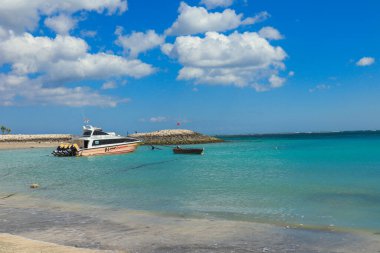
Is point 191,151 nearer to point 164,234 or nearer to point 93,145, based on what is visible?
point 93,145

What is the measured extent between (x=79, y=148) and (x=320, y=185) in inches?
1482

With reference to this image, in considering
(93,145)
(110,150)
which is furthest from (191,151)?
(93,145)

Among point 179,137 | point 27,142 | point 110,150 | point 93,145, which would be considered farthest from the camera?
point 27,142

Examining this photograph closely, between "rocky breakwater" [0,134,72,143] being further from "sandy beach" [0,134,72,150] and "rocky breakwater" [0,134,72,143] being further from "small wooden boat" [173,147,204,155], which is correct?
"small wooden boat" [173,147,204,155]

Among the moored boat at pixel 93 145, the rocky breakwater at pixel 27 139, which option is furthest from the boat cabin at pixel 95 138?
the rocky breakwater at pixel 27 139

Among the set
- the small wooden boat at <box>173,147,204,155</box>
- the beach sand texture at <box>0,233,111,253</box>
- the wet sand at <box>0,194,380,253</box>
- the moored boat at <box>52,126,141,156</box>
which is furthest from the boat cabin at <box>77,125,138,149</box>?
the beach sand texture at <box>0,233,111,253</box>

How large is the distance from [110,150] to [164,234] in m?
44.8

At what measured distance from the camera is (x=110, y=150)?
55.6 meters

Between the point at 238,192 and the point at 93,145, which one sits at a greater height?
the point at 93,145

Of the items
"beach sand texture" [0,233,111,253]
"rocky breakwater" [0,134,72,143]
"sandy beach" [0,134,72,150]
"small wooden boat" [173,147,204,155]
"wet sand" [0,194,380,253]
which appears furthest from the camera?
"rocky breakwater" [0,134,72,143]

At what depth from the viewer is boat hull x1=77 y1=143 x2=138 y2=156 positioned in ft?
172

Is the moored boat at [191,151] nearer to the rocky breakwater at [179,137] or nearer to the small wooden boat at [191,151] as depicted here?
the small wooden boat at [191,151]

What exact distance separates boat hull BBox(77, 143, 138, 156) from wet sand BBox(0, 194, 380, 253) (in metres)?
37.2

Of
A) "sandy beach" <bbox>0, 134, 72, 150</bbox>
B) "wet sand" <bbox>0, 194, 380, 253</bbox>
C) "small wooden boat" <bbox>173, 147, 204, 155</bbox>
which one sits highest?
"sandy beach" <bbox>0, 134, 72, 150</bbox>
